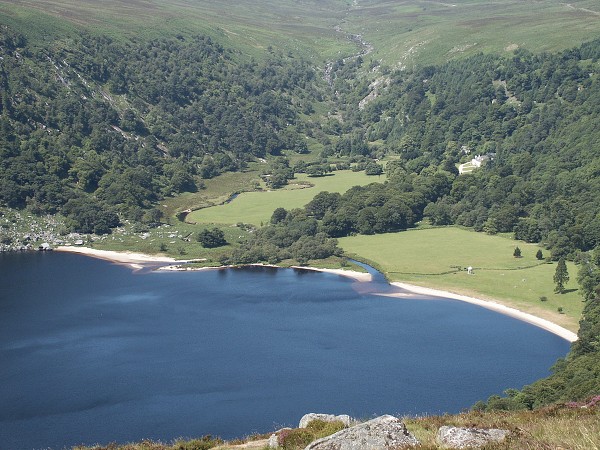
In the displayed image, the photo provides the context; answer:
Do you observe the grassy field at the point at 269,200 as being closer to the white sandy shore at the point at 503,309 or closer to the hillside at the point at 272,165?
the hillside at the point at 272,165

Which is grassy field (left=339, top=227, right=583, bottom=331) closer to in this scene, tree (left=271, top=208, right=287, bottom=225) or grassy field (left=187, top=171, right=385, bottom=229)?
tree (left=271, top=208, right=287, bottom=225)

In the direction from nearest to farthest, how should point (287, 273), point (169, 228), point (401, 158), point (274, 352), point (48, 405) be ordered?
1. point (48, 405)
2. point (274, 352)
3. point (287, 273)
4. point (169, 228)
5. point (401, 158)

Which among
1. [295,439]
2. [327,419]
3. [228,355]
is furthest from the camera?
[228,355]

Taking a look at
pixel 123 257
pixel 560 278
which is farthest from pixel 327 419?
pixel 123 257

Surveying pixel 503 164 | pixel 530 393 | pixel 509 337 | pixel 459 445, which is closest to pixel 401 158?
pixel 503 164

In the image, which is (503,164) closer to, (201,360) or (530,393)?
(201,360)

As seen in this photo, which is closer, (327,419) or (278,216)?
(327,419)

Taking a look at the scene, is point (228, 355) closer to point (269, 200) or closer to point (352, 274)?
point (352, 274)
